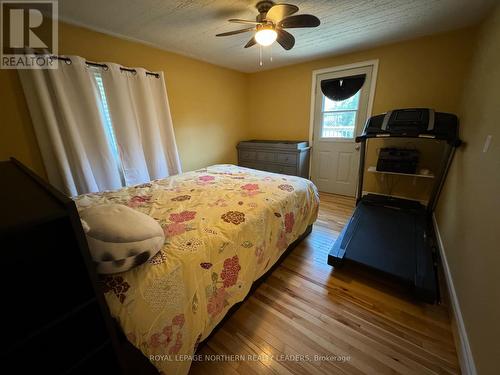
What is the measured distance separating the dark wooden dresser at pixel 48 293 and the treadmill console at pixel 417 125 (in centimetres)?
295

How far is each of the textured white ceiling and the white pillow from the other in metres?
1.97

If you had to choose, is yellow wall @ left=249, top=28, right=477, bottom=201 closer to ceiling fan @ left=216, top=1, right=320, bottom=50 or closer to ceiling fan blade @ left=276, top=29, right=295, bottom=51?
ceiling fan blade @ left=276, top=29, right=295, bottom=51

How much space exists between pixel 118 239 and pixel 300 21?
6.84 ft

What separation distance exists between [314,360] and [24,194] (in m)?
1.62

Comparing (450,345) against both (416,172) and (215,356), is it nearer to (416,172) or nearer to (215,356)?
(215,356)

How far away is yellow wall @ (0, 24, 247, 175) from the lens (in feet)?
6.27

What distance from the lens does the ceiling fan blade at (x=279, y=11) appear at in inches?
62.5

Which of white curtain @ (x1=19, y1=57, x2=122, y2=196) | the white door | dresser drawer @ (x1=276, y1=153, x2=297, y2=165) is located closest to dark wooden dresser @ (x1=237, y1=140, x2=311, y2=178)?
dresser drawer @ (x1=276, y1=153, x2=297, y2=165)

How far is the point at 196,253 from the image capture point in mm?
1068

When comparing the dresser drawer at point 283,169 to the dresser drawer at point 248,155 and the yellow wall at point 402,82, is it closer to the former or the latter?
the dresser drawer at point 248,155

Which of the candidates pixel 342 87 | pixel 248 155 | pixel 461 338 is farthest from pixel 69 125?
pixel 342 87

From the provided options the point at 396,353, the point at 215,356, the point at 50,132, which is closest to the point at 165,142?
the point at 50,132

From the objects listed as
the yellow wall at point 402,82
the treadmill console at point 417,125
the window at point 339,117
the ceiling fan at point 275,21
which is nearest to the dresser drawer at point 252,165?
the yellow wall at point 402,82

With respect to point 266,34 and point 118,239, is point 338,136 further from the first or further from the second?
point 118,239
